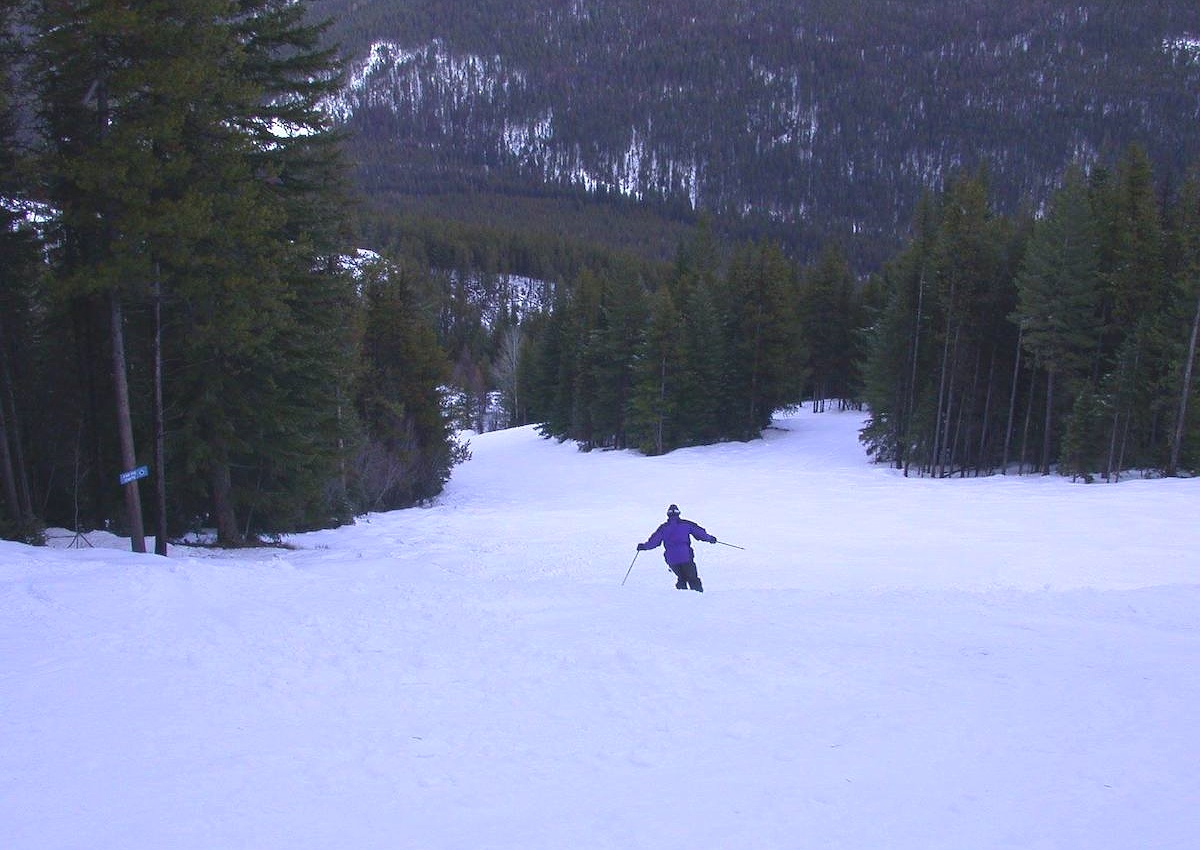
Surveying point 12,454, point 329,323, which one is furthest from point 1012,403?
point 12,454

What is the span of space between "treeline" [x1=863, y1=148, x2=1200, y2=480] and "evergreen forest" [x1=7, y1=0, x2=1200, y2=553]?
0.48ft

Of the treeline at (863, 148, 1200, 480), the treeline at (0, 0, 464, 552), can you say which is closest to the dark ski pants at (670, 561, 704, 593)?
the treeline at (0, 0, 464, 552)

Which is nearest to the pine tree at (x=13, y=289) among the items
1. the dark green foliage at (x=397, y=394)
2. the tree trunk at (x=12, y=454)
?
the tree trunk at (x=12, y=454)

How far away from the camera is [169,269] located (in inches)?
516

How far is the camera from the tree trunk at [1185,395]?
27203mm

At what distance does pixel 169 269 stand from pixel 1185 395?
3051 centimetres

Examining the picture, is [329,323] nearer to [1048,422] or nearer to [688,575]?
[688,575]

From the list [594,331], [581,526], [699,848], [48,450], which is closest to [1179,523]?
[581,526]

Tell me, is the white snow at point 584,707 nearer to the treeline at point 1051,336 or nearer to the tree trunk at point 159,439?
the tree trunk at point 159,439

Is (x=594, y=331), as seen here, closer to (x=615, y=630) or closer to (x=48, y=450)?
(x=48, y=450)

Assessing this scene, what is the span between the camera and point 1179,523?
767 inches

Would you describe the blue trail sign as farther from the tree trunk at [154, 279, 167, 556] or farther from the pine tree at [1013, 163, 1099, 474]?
the pine tree at [1013, 163, 1099, 474]

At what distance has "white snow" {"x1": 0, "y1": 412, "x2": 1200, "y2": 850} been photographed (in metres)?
5.20

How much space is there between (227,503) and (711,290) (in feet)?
133
